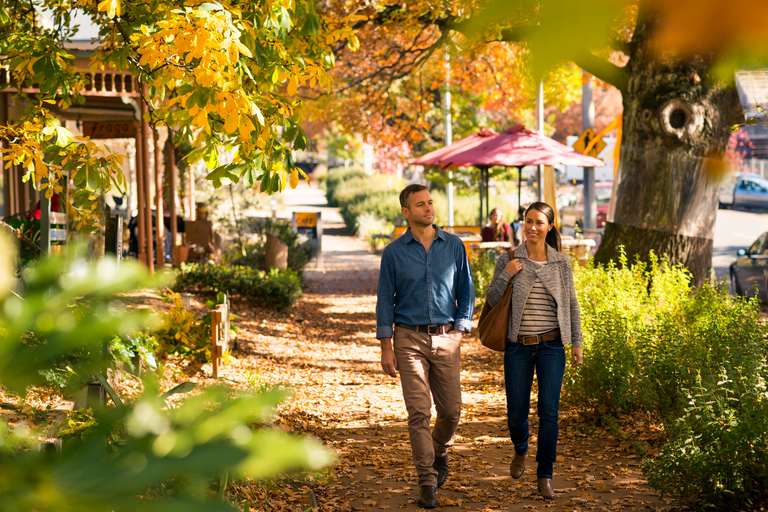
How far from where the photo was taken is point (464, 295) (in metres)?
4.71

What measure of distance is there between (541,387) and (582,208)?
2536cm

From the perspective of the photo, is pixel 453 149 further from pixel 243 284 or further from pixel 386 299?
pixel 386 299

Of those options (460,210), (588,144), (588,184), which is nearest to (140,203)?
(588,144)

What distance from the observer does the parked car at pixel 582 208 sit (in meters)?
23.4

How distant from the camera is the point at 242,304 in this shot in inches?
453

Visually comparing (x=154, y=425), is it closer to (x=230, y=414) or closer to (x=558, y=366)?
(x=230, y=414)

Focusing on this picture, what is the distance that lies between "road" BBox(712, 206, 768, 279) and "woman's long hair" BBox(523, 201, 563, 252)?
1178 cm

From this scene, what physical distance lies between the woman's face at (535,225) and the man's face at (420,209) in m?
0.62

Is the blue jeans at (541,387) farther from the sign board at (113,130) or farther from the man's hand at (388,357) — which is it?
the sign board at (113,130)

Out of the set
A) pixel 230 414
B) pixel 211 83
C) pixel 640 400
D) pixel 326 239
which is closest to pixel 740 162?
pixel 230 414

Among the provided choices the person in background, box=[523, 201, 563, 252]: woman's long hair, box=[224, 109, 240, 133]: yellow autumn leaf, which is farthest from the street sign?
box=[224, 109, 240, 133]: yellow autumn leaf

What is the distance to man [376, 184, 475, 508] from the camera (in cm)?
455

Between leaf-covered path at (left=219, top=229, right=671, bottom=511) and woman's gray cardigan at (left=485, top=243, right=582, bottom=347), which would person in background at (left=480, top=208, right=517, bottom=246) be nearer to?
leaf-covered path at (left=219, top=229, right=671, bottom=511)

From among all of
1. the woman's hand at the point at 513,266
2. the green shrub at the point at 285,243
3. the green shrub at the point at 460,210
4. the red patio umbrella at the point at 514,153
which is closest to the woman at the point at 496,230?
the red patio umbrella at the point at 514,153
